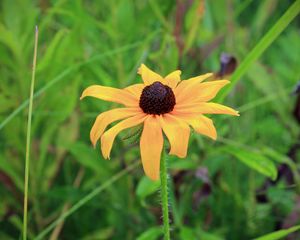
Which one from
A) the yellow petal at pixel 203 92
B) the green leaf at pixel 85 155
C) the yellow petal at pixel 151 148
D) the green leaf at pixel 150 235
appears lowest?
the green leaf at pixel 150 235

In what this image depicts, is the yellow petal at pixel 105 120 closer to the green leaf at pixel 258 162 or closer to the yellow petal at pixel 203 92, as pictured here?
the yellow petal at pixel 203 92

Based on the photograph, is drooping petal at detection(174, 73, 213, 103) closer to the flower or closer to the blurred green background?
the flower

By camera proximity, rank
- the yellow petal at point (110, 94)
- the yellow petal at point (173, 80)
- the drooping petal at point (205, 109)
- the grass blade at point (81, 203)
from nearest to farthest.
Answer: the drooping petal at point (205, 109) → the yellow petal at point (110, 94) → the yellow petal at point (173, 80) → the grass blade at point (81, 203)

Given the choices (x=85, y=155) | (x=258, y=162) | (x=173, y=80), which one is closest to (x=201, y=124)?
(x=173, y=80)

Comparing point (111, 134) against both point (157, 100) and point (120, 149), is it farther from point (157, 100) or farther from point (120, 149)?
point (120, 149)

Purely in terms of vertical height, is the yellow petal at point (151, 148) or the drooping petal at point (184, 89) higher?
the drooping petal at point (184, 89)

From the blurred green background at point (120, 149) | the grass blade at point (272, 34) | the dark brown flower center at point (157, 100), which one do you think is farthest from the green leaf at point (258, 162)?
the dark brown flower center at point (157, 100)

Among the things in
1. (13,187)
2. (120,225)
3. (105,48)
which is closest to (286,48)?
(105,48)
